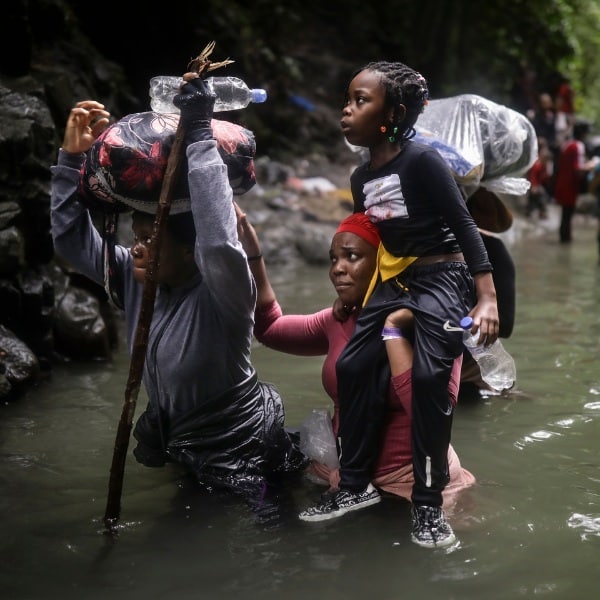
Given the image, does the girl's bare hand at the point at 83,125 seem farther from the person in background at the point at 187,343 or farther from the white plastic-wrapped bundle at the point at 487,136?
the white plastic-wrapped bundle at the point at 487,136

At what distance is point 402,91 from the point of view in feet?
10.3

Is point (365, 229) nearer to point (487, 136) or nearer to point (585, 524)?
point (487, 136)

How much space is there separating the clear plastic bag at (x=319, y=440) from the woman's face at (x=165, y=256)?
904 mm

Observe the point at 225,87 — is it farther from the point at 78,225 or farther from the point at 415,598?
the point at 415,598

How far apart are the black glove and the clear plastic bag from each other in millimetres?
1410

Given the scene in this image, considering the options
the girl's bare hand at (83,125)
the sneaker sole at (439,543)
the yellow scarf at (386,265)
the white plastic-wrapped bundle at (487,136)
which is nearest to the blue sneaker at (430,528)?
the sneaker sole at (439,543)

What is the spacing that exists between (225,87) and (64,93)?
3639 mm

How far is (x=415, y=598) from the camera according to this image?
2455mm

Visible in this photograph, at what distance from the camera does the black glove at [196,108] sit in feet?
8.61

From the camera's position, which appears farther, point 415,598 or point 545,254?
point 545,254

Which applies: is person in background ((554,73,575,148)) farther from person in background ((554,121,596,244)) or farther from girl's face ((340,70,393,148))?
girl's face ((340,70,393,148))

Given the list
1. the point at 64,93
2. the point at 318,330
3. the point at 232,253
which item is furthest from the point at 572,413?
the point at 64,93

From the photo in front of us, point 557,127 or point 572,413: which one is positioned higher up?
point 557,127

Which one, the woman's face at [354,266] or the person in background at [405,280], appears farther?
the woman's face at [354,266]
